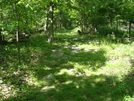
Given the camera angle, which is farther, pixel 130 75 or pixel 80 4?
pixel 80 4

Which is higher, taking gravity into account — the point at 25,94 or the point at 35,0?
the point at 35,0

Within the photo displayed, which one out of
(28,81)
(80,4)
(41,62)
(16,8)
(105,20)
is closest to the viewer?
(28,81)

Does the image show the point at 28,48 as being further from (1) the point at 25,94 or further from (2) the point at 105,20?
(2) the point at 105,20

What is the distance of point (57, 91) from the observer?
6.24 meters

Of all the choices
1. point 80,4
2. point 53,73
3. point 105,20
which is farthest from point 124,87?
point 80,4

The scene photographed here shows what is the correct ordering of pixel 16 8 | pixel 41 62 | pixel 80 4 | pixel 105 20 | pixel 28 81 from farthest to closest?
pixel 80 4 < pixel 105 20 < pixel 41 62 < pixel 16 8 < pixel 28 81

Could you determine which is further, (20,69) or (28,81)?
(20,69)

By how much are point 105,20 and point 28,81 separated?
66.6 feet

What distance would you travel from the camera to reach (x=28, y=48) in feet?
40.2

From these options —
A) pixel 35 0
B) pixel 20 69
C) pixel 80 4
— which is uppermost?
pixel 80 4

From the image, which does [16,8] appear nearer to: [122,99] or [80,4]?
[122,99]

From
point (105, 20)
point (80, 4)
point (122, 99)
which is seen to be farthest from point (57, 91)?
point (80, 4)

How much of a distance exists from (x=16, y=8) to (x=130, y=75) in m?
7.66

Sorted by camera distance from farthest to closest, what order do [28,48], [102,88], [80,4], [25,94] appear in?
[80,4]
[28,48]
[102,88]
[25,94]
